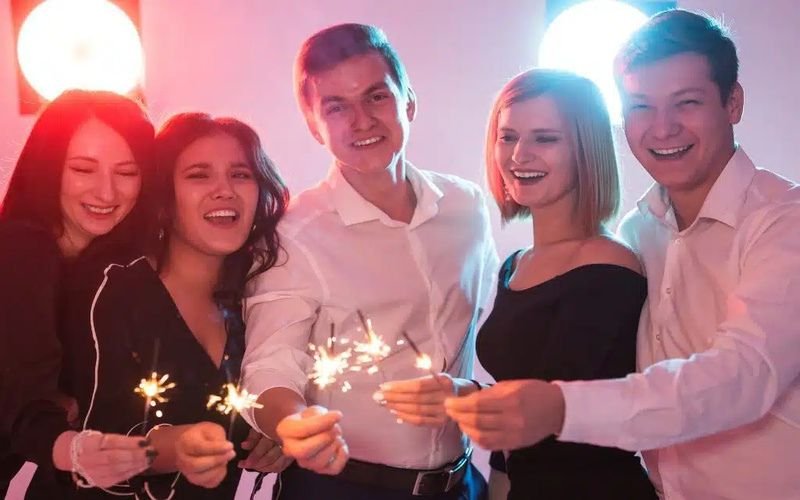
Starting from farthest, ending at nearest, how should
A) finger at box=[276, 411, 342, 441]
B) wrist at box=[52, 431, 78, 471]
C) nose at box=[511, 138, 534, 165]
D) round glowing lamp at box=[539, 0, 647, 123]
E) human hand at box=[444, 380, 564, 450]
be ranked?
1. round glowing lamp at box=[539, 0, 647, 123]
2. nose at box=[511, 138, 534, 165]
3. wrist at box=[52, 431, 78, 471]
4. finger at box=[276, 411, 342, 441]
5. human hand at box=[444, 380, 564, 450]

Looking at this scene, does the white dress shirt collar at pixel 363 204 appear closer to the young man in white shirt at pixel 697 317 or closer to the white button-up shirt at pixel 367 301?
the white button-up shirt at pixel 367 301

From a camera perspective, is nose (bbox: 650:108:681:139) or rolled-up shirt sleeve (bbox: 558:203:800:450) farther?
nose (bbox: 650:108:681:139)

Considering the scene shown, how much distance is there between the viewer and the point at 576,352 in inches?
59.4

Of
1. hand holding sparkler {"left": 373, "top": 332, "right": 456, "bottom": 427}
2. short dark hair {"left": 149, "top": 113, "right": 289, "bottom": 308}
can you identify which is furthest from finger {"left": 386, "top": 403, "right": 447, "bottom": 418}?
short dark hair {"left": 149, "top": 113, "right": 289, "bottom": 308}

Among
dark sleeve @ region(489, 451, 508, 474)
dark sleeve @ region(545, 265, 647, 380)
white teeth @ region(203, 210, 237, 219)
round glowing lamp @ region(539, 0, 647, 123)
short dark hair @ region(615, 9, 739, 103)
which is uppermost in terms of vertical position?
round glowing lamp @ region(539, 0, 647, 123)

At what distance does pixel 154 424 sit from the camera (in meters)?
1.65

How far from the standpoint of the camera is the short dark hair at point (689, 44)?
152cm

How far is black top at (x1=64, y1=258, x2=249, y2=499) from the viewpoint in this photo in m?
1.64

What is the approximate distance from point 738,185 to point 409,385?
0.74 metres

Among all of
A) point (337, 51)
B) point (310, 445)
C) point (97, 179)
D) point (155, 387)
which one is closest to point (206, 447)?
point (310, 445)

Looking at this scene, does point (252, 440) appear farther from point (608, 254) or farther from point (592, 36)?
point (592, 36)

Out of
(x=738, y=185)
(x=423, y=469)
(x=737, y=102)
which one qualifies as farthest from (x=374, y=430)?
(x=737, y=102)

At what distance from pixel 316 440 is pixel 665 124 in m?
0.90

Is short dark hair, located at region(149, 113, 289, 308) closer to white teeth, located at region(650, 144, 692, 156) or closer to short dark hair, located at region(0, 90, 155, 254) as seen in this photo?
short dark hair, located at region(0, 90, 155, 254)
